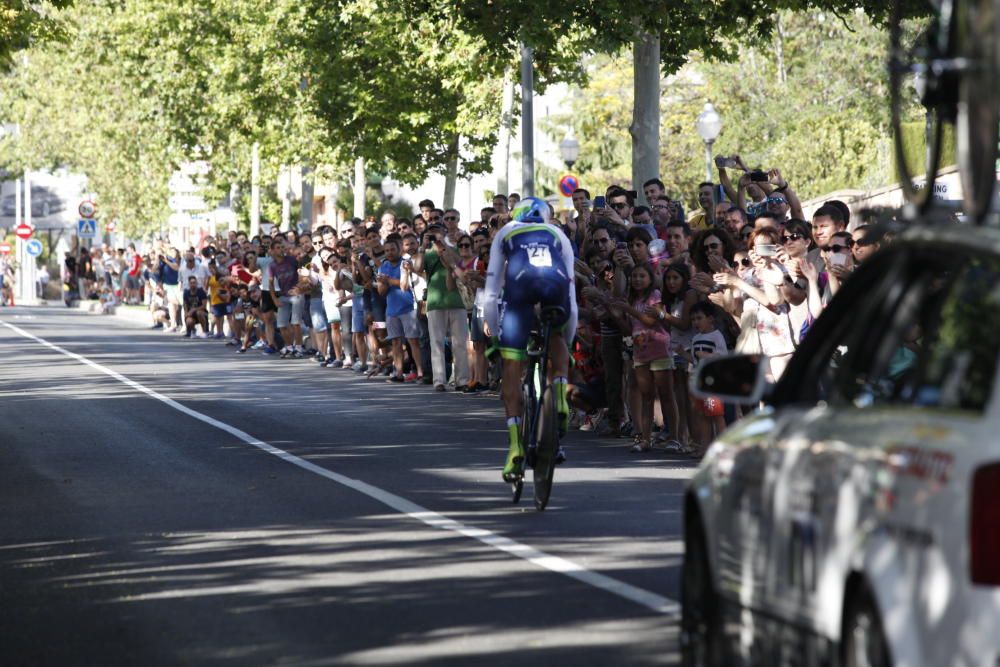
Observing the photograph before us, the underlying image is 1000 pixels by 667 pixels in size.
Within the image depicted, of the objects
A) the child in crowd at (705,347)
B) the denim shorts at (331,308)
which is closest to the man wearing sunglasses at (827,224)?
the child in crowd at (705,347)

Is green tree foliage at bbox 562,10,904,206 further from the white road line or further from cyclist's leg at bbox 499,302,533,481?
cyclist's leg at bbox 499,302,533,481

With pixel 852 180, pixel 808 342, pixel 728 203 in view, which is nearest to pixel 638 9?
pixel 728 203

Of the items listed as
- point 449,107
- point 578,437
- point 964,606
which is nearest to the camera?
point 964,606

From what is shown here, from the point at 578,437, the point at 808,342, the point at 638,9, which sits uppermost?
the point at 638,9

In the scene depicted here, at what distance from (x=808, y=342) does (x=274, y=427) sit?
13.5 metres

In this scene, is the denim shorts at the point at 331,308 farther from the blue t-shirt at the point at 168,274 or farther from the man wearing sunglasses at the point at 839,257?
the blue t-shirt at the point at 168,274

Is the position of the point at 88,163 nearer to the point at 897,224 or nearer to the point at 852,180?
the point at 852,180

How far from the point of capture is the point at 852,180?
5491 centimetres

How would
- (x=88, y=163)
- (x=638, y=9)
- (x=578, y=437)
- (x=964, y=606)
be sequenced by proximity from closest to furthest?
1. (x=964, y=606)
2. (x=578, y=437)
3. (x=638, y=9)
4. (x=88, y=163)

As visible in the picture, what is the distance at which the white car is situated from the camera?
4.56 meters

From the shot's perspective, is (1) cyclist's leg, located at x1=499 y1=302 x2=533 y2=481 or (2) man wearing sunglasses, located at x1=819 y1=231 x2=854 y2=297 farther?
(2) man wearing sunglasses, located at x1=819 y1=231 x2=854 y2=297

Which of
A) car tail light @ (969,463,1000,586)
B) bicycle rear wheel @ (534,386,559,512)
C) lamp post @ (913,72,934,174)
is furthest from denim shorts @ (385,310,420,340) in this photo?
car tail light @ (969,463,1000,586)

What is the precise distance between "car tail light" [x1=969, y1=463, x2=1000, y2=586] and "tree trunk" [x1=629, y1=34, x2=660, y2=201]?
23.0 metres

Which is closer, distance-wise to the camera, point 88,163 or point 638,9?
point 638,9
